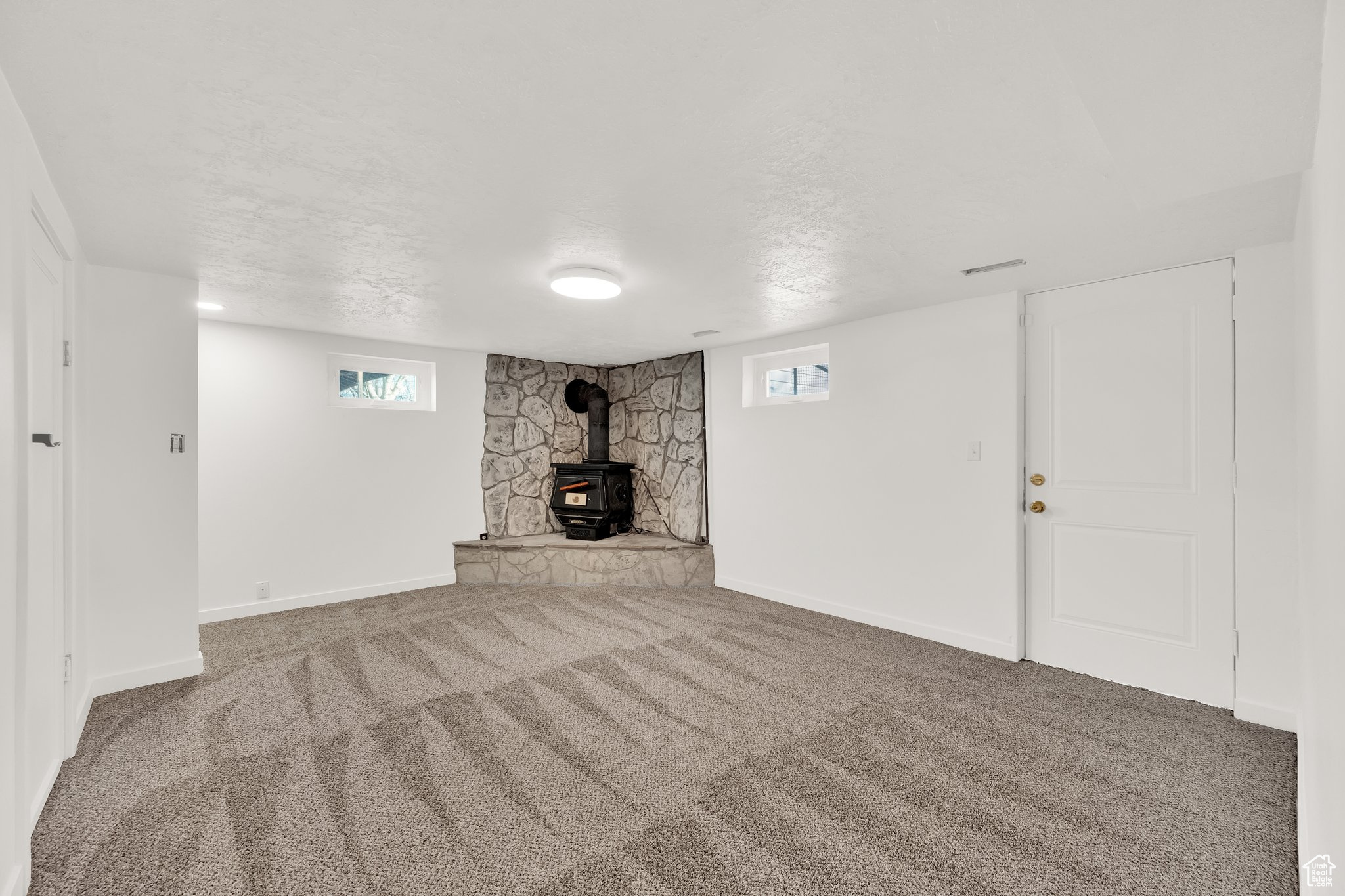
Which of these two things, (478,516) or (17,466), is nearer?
(17,466)

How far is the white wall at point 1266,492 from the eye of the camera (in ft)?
8.20

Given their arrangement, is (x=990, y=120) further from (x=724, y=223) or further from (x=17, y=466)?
(x=17, y=466)

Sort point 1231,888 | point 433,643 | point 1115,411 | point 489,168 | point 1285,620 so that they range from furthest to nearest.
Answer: point 433,643 → point 1115,411 → point 1285,620 → point 489,168 → point 1231,888

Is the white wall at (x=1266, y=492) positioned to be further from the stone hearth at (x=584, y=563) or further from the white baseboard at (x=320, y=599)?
the white baseboard at (x=320, y=599)

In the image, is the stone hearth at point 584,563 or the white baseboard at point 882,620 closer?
the white baseboard at point 882,620

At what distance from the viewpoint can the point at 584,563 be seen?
5.11 metres

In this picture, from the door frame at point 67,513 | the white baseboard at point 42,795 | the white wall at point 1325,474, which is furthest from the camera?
the door frame at point 67,513

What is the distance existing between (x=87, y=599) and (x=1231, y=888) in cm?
455

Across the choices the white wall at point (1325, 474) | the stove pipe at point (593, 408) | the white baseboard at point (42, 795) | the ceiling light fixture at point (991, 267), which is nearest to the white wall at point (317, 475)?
the stove pipe at point (593, 408)

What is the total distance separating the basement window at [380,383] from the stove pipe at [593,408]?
1390mm

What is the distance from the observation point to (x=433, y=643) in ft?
11.6

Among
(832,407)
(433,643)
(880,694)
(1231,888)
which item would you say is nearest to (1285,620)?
(1231,888)

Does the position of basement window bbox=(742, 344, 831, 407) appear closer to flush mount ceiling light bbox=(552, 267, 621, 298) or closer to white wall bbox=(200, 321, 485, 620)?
flush mount ceiling light bbox=(552, 267, 621, 298)

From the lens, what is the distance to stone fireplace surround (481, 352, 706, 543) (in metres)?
5.39
